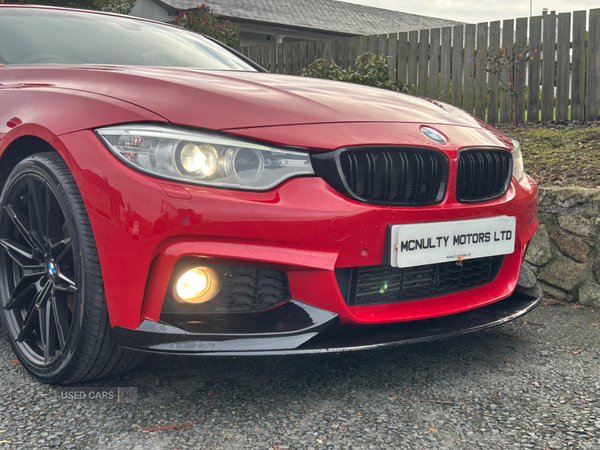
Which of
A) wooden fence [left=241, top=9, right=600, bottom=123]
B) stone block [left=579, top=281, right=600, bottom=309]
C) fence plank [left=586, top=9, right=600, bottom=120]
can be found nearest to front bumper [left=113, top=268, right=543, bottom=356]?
stone block [left=579, top=281, right=600, bottom=309]

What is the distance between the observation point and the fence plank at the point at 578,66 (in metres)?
7.07

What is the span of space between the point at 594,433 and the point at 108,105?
5.81 feet

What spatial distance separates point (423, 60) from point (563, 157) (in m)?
4.37

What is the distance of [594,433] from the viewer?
1.75m

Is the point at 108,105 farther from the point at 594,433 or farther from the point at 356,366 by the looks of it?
the point at 594,433

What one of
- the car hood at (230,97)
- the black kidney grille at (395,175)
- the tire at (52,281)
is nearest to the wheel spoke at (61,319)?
the tire at (52,281)

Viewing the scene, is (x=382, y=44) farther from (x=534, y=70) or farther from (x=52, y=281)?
(x=52, y=281)

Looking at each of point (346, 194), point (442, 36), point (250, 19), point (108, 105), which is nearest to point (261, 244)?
point (346, 194)

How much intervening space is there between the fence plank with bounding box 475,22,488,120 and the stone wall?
477 cm

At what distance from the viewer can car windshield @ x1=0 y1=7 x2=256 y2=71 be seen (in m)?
2.80

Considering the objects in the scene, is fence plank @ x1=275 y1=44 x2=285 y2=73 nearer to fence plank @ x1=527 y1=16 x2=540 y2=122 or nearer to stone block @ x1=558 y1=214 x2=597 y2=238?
fence plank @ x1=527 y1=16 x2=540 y2=122

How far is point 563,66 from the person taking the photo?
7.28 m

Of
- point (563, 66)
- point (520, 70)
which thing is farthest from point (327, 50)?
point (563, 66)

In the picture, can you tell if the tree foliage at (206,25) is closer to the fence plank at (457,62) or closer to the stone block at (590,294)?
the fence plank at (457,62)
